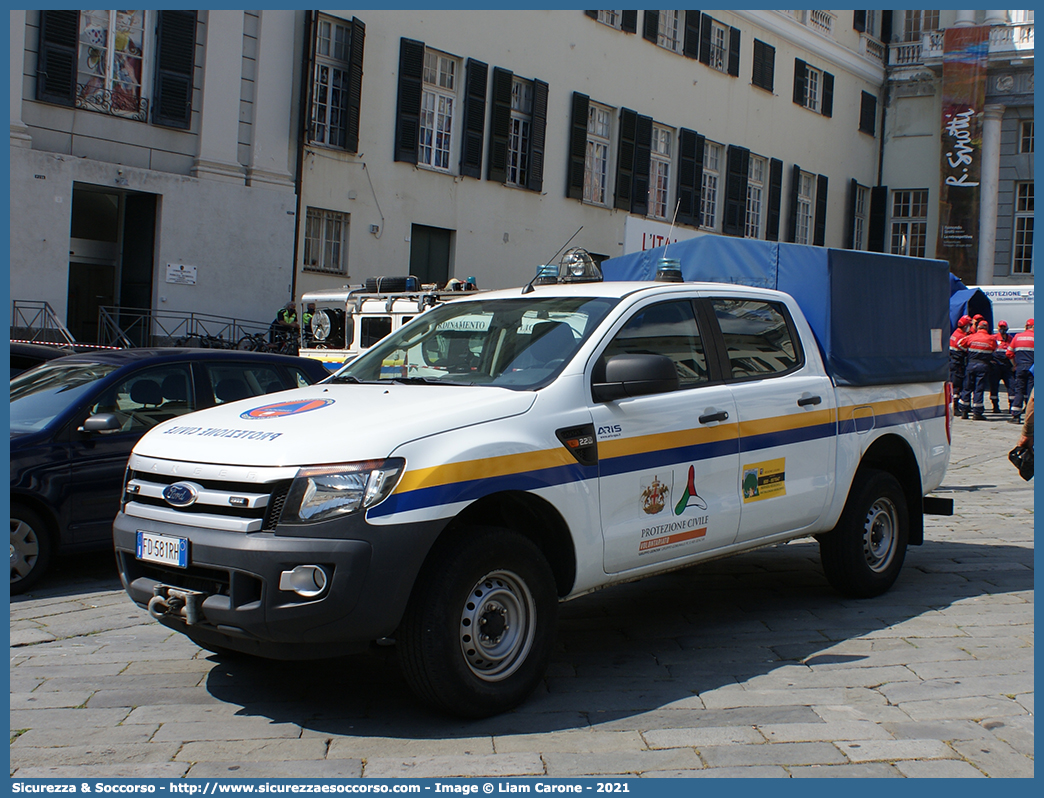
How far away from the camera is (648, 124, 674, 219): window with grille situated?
28.3 metres

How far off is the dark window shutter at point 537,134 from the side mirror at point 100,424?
61.1 feet

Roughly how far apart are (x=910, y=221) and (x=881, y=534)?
110 feet

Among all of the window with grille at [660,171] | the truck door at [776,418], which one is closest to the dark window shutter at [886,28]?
the window with grille at [660,171]

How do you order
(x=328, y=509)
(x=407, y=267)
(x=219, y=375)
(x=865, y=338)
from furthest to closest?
(x=407, y=267) < (x=219, y=375) < (x=865, y=338) < (x=328, y=509)

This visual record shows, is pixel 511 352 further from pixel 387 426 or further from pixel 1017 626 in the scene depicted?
pixel 1017 626

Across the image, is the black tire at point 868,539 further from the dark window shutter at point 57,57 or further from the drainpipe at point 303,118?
the drainpipe at point 303,118

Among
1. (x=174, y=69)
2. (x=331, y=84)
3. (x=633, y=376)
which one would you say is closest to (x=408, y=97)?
(x=331, y=84)

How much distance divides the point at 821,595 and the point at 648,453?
2366 millimetres

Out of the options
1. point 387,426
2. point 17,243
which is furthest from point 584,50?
point 387,426

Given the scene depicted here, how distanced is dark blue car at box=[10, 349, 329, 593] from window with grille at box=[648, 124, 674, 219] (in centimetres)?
2211

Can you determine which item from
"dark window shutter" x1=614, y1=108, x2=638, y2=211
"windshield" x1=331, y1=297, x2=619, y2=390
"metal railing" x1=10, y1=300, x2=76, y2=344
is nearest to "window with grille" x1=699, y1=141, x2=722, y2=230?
"dark window shutter" x1=614, y1=108, x2=638, y2=211

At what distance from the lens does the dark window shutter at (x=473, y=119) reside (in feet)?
74.8

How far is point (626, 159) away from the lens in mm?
26812

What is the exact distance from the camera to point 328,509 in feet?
12.8
